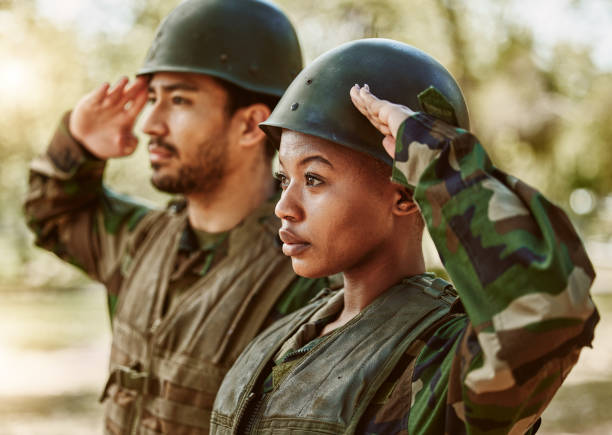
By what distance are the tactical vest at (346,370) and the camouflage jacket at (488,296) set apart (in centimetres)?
6

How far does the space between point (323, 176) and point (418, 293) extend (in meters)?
0.42

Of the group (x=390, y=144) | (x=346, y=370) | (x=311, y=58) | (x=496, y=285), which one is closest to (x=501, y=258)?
(x=496, y=285)

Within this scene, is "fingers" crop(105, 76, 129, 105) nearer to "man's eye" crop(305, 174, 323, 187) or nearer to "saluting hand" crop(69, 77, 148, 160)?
"saluting hand" crop(69, 77, 148, 160)

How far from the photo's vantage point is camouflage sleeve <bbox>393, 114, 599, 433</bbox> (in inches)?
63.7

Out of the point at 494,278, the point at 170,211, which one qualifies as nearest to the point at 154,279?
the point at 170,211

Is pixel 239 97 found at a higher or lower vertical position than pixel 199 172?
higher

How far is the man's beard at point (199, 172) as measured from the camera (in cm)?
345

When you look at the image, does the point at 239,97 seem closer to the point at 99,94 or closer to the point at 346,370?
the point at 99,94

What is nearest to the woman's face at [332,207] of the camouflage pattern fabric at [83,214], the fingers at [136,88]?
the camouflage pattern fabric at [83,214]

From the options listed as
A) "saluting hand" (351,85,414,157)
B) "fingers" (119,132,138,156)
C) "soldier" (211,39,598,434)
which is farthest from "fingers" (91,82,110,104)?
"saluting hand" (351,85,414,157)

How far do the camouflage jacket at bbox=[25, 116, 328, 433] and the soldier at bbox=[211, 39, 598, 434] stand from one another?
58 cm

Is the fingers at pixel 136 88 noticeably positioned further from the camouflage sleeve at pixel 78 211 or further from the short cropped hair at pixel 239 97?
the short cropped hair at pixel 239 97

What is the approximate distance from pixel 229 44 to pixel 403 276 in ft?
5.47

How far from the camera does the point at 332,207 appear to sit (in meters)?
2.20
